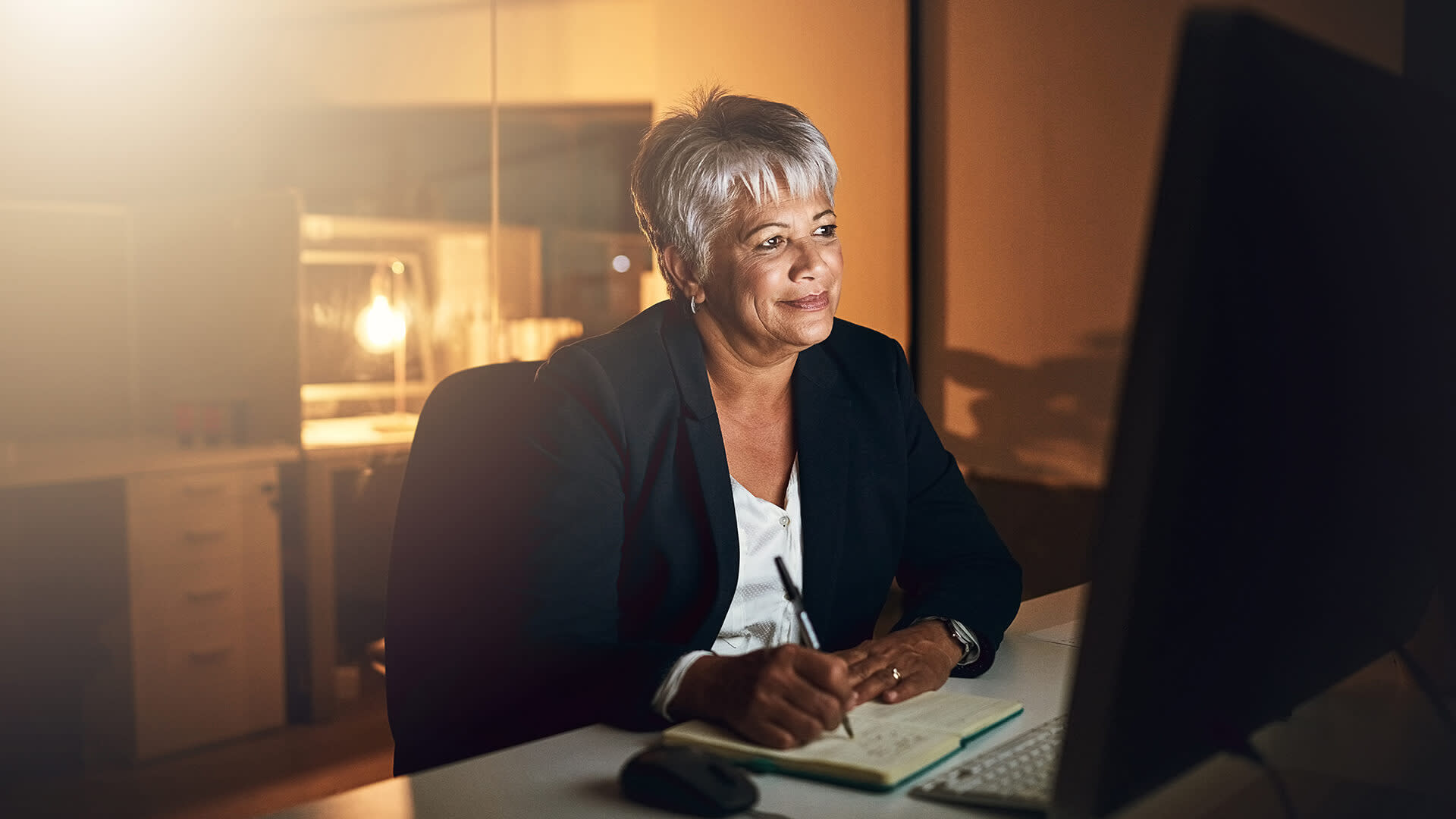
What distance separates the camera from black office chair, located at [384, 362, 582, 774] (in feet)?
3.97

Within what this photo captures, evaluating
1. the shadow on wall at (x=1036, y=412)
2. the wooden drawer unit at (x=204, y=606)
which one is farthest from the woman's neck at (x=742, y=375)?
the wooden drawer unit at (x=204, y=606)

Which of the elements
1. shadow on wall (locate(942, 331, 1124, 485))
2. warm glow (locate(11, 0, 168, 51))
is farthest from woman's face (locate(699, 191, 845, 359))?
warm glow (locate(11, 0, 168, 51))

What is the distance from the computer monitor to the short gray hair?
37.7 inches

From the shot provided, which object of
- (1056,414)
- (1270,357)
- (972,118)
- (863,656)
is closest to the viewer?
(1270,357)

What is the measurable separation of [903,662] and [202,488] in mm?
2479

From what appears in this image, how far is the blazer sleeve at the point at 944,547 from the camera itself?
123 centimetres

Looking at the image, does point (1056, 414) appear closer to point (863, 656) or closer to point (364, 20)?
point (863, 656)

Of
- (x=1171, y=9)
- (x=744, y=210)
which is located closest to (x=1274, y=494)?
(x=744, y=210)

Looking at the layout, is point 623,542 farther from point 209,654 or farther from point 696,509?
point 209,654

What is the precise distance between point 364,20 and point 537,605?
2531 mm

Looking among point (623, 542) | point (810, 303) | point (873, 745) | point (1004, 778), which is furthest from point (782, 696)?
point (810, 303)

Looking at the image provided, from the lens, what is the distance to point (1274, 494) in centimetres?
45

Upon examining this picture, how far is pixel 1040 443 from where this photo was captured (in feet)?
8.41

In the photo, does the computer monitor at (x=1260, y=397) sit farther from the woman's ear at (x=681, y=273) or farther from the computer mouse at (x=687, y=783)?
the woman's ear at (x=681, y=273)
